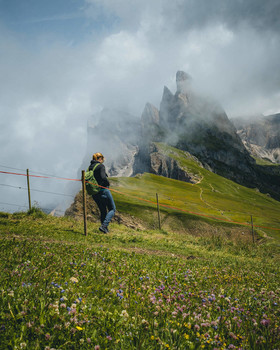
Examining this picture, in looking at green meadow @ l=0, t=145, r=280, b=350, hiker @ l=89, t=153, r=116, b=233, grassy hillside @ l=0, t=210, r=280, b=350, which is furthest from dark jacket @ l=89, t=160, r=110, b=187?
grassy hillside @ l=0, t=210, r=280, b=350

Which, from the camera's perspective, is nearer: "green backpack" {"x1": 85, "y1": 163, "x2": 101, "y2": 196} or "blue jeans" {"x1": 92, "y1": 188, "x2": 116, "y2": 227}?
"green backpack" {"x1": 85, "y1": 163, "x2": 101, "y2": 196}

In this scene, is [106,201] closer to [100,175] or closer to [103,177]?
[103,177]

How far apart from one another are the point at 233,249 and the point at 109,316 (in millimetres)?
16587

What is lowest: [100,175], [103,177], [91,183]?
[91,183]

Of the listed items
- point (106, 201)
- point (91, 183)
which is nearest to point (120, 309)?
point (91, 183)

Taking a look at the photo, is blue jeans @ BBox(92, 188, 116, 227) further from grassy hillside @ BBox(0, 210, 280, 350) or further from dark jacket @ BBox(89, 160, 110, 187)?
grassy hillside @ BBox(0, 210, 280, 350)

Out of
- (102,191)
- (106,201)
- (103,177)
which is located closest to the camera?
(103,177)

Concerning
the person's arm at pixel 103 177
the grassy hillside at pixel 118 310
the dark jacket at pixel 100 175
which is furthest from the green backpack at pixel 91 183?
the grassy hillside at pixel 118 310

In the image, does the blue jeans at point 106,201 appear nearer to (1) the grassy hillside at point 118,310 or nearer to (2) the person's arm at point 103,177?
(2) the person's arm at point 103,177

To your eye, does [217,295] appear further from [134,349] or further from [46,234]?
[46,234]

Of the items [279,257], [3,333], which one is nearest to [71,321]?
[3,333]

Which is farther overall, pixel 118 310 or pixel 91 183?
pixel 91 183

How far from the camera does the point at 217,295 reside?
5.09 m

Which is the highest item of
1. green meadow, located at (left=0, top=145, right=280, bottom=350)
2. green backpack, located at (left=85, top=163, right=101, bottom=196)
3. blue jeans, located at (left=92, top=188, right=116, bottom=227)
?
green backpack, located at (left=85, top=163, right=101, bottom=196)
